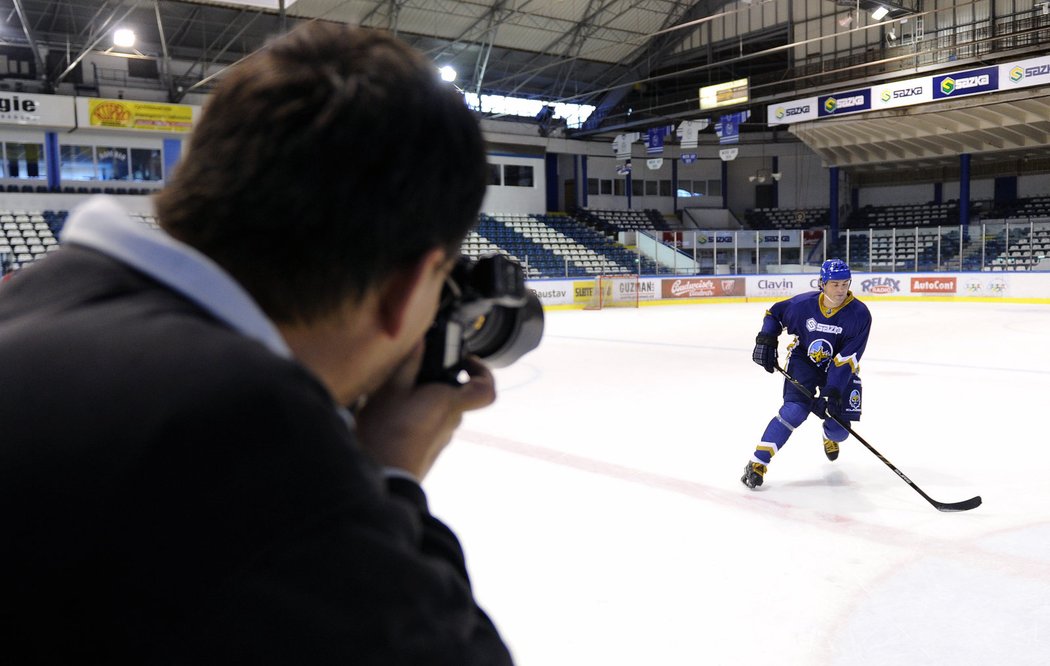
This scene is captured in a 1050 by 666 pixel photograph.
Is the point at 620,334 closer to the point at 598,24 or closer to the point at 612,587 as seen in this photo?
the point at 612,587

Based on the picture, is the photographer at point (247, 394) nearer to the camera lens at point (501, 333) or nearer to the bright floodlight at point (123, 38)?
the camera lens at point (501, 333)

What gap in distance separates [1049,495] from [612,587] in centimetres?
284

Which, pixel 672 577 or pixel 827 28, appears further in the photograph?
pixel 827 28

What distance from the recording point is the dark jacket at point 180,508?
510 millimetres

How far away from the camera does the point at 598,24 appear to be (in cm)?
2798

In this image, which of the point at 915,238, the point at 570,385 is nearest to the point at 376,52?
the point at 570,385

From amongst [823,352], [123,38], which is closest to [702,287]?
[123,38]

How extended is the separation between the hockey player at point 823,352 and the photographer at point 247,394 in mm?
4784

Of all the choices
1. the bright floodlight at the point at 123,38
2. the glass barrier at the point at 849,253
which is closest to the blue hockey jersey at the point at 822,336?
the bright floodlight at the point at 123,38

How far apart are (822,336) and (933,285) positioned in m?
18.4

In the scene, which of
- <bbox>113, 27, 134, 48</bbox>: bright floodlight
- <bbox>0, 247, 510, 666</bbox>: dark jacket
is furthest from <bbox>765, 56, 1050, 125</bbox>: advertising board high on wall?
<bbox>0, 247, 510, 666</bbox>: dark jacket

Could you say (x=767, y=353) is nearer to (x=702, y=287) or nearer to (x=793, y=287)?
(x=702, y=287)

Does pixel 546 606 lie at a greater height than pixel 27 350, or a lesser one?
lesser

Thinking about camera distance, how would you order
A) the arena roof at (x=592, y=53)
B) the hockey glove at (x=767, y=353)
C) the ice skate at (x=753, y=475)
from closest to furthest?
the ice skate at (x=753, y=475) → the hockey glove at (x=767, y=353) → the arena roof at (x=592, y=53)
